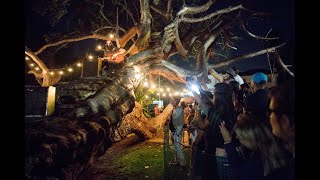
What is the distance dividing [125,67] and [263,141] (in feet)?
29.4

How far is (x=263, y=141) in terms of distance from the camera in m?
3.28

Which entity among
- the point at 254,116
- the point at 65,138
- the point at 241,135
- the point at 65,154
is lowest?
the point at 65,154

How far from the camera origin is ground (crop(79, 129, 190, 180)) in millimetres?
7285

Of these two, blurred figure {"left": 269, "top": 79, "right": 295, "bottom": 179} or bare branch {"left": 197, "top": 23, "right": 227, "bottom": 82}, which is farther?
bare branch {"left": 197, "top": 23, "right": 227, "bottom": 82}

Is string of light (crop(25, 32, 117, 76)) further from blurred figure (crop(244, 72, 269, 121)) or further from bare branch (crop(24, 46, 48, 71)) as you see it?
blurred figure (crop(244, 72, 269, 121))

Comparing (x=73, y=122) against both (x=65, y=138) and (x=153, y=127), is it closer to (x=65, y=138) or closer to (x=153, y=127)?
(x=65, y=138)

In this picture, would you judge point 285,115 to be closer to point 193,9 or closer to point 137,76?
point 137,76

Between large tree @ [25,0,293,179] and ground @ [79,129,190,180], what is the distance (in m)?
0.74

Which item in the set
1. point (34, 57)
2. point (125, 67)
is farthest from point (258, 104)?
point (34, 57)

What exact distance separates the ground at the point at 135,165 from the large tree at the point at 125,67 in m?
0.74

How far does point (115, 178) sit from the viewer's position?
23.7ft

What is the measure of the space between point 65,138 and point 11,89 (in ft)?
7.89

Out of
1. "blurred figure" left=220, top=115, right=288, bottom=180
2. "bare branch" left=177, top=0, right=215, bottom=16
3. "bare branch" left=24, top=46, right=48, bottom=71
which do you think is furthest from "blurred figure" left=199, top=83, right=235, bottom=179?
"bare branch" left=24, top=46, right=48, bottom=71

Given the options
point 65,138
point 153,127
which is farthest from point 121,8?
point 65,138
